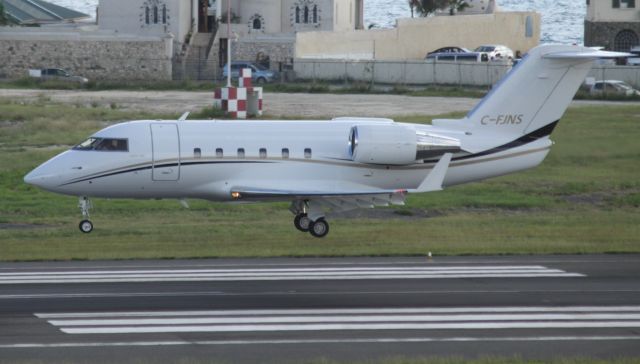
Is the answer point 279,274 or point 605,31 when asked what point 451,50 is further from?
point 279,274

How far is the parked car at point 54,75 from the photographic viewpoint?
80600mm

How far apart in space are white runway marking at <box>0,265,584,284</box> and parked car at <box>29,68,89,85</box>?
2240 inches

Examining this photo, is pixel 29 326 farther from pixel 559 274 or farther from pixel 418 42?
pixel 418 42

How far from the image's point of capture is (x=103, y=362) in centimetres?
1711

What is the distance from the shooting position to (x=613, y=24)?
95.5 m

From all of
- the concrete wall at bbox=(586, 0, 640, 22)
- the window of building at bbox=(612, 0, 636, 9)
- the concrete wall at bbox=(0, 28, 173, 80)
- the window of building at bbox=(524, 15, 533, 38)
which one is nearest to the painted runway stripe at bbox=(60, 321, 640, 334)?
the concrete wall at bbox=(0, 28, 173, 80)

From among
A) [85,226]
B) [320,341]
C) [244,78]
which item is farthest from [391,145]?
[244,78]

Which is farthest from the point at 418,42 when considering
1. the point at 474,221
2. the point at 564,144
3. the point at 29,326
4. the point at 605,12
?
the point at 29,326

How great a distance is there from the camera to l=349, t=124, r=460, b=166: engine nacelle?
28672 millimetres

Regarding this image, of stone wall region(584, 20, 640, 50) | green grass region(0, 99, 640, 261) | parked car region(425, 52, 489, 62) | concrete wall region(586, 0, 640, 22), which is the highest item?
concrete wall region(586, 0, 640, 22)

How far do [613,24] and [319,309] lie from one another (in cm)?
7957

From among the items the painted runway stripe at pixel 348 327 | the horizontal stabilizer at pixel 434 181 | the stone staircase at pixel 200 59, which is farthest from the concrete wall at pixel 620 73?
the painted runway stripe at pixel 348 327

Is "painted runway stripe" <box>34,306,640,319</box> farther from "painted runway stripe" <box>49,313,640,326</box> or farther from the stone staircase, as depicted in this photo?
the stone staircase

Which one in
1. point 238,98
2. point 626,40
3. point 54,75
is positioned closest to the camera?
point 238,98
